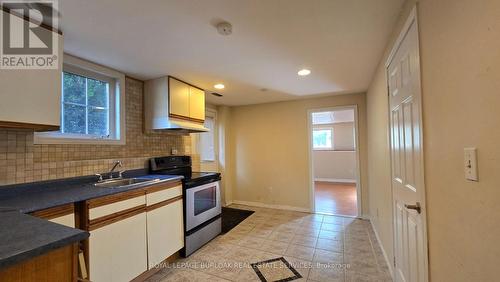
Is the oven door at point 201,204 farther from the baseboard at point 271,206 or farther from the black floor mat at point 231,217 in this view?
the baseboard at point 271,206

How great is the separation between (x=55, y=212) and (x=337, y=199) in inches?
189

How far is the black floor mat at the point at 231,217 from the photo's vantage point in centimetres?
330

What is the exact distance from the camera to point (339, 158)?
7020mm

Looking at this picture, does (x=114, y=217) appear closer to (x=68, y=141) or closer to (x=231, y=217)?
(x=68, y=141)

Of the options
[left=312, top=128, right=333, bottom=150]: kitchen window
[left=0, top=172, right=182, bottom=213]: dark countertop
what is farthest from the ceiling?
[left=312, top=128, right=333, bottom=150]: kitchen window

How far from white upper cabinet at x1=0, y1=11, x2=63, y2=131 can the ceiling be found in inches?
14.1

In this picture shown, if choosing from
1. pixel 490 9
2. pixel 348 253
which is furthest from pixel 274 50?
pixel 348 253

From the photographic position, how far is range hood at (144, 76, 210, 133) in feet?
8.58

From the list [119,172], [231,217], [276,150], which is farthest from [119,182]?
[276,150]

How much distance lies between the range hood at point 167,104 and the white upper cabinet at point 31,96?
3.56 ft

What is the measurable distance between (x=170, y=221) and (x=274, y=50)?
198cm

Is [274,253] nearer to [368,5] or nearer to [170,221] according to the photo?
[170,221]

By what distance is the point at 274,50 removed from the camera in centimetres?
199

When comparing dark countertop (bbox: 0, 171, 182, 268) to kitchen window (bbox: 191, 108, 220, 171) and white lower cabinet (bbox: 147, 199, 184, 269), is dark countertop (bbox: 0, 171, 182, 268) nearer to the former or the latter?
white lower cabinet (bbox: 147, 199, 184, 269)
